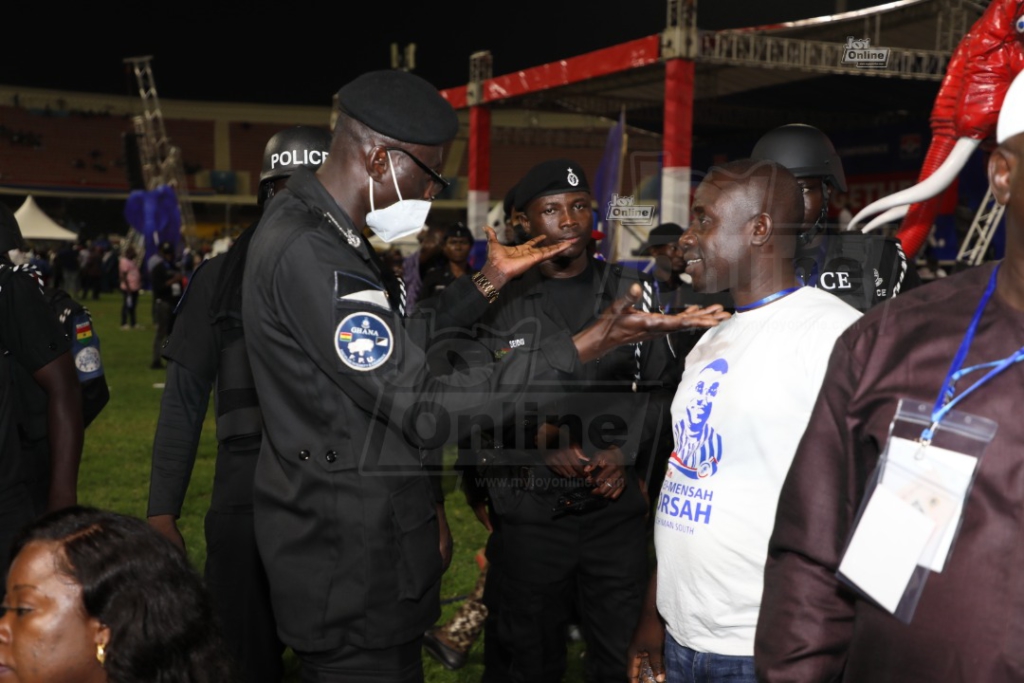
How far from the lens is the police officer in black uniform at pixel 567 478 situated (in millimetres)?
3695

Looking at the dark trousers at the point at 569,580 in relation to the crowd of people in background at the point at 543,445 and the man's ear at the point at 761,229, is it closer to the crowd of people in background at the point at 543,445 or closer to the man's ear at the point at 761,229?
the crowd of people in background at the point at 543,445

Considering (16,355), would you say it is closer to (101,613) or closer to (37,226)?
(101,613)

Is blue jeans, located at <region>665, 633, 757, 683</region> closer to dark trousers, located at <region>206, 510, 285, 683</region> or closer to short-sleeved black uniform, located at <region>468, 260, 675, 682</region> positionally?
short-sleeved black uniform, located at <region>468, 260, 675, 682</region>

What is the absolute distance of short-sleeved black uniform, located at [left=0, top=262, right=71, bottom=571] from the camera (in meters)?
3.16

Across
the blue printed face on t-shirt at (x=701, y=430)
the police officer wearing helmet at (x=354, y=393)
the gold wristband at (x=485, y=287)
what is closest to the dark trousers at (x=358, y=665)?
the police officer wearing helmet at (x=354, y=393)

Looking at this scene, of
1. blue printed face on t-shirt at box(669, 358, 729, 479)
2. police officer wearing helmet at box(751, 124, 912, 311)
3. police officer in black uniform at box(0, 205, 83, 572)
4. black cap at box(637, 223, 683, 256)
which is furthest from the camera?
black cap at box(637, 223, 683, 256)

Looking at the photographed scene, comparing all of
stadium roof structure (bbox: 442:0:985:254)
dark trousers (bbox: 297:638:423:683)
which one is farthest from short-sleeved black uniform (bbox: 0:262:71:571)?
stadium roof structure (bbox: 442:0:985:254)

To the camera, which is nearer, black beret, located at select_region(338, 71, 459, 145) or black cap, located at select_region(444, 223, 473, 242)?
black beret, located at select_region(338, 71, 459, 145)

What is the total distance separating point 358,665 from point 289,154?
197 centimetres

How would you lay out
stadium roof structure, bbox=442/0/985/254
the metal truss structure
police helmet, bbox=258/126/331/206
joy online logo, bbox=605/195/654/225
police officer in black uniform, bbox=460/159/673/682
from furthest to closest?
the metal truss structure → stadium roof structure, bbox=442/0/985/254 → joy online logo, bbox=605/195/654/225 → police officer in black uniform, bbox=460/159/673/682 → police helmet, bbox=258/126/331/206

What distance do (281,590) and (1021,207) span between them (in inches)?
72.1

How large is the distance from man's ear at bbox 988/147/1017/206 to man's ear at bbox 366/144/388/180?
1.41 meters

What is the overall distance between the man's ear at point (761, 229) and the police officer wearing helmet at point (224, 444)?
1.65 m

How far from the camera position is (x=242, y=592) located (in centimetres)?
330
